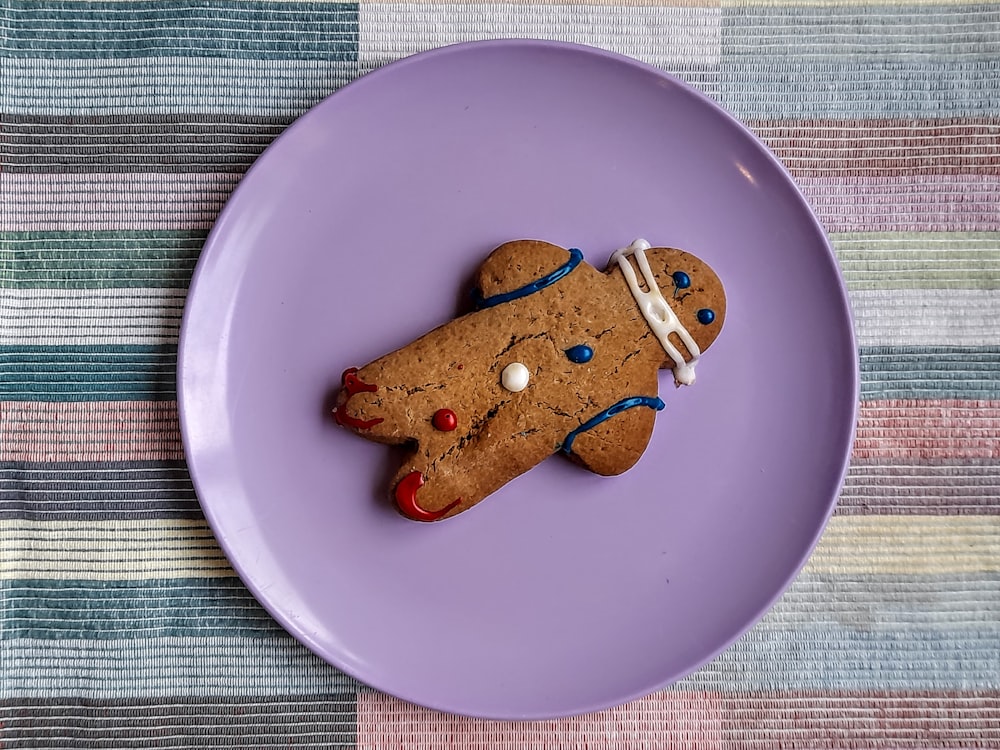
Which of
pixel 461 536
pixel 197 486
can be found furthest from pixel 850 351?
pixel 197 486

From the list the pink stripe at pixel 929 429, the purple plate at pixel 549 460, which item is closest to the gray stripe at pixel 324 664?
the purple plate at pixel 549 460

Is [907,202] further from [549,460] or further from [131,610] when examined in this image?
[131,610]

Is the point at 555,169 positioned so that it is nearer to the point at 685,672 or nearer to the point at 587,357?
the point at 587,357

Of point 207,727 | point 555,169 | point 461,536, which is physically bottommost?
point 207,727

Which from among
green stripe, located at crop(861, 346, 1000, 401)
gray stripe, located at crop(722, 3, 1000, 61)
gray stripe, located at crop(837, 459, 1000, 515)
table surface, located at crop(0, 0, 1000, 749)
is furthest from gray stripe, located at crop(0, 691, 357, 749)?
gray stripe, located at crop(722, 3, 1000, 61)

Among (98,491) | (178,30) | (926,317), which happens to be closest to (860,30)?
(926,317)

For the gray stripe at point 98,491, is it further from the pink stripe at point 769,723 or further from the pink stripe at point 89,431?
the pink stripe at point 769,723
